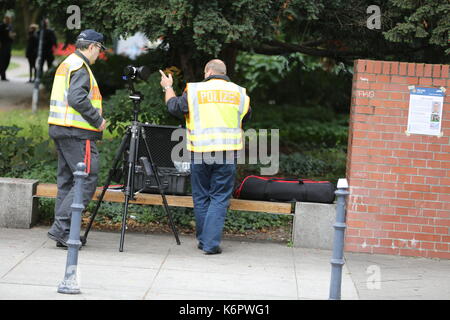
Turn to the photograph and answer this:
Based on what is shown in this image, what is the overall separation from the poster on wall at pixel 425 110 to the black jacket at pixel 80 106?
121 inches

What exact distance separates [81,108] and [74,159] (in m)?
0.51

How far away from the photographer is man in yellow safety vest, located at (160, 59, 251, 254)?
7219 millimetres

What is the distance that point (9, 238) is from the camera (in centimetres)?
761

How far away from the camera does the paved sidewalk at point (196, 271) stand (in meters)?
6.00

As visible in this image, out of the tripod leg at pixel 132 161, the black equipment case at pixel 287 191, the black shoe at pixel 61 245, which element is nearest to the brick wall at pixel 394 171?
the black equipment case at pixel 287 191

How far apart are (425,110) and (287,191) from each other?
5.32 ft

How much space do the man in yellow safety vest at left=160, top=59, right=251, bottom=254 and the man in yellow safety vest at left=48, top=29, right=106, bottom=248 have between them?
715mm

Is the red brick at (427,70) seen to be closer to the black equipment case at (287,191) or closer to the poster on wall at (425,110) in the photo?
the poster on wall at (425,110)

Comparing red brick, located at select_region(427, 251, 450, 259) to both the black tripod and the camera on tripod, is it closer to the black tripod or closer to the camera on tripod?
the black tripod

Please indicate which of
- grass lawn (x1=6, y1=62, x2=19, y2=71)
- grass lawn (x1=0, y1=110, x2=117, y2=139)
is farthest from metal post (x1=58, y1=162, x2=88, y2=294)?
grass lawn (x1=6, y1=62, x2=19, y2=71)
